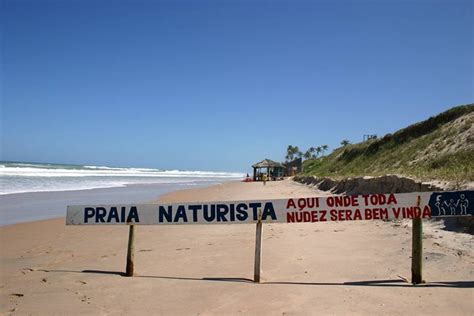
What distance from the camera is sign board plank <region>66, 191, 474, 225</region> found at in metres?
5.23

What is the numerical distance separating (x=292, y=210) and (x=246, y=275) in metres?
1.15

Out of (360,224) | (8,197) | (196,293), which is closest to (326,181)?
(360,224)

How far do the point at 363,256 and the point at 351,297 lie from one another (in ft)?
6.65

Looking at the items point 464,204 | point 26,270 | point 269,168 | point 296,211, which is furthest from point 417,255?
point 269,168

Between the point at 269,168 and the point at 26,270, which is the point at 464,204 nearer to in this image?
the point at 26,270

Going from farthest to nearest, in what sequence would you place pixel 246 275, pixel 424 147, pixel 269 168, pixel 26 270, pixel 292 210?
pixel 269 168 < pixel 424 147 < pixel 26 270 < pixel 246 275 < pixel 292 210

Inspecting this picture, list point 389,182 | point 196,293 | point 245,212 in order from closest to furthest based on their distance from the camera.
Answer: point 196,293 → point 245,212 → point 389,182

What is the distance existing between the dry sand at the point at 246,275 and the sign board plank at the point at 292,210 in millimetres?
798

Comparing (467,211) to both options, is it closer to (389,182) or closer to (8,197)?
(389,182)

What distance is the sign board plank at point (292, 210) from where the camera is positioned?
5227mm

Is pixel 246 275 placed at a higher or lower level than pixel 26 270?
higher

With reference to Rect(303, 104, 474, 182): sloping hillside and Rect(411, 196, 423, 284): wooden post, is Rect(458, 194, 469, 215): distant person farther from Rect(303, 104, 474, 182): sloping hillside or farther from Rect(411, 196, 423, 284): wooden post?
Rect(303, 104, 474, 182): sloping hillside

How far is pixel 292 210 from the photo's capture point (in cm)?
558

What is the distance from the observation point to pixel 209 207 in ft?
19.1
